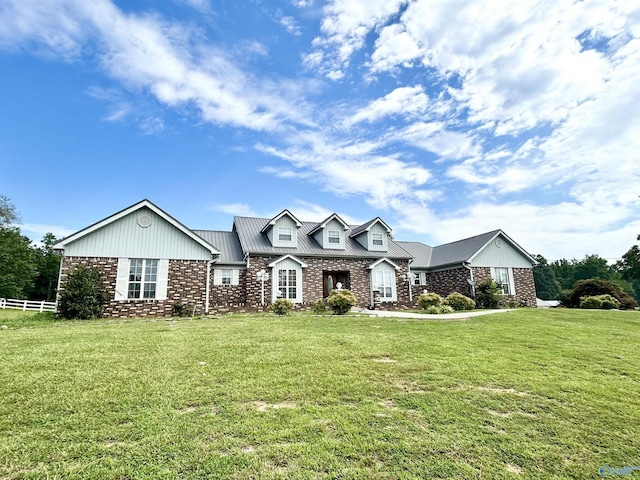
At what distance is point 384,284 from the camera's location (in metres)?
22.2

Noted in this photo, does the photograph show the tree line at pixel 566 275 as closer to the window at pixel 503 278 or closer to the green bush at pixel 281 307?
the window at pixel 503 278

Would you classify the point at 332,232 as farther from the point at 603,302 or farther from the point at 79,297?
the point at 603,302

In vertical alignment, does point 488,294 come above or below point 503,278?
below

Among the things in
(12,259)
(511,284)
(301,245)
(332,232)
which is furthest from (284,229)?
(12,259)

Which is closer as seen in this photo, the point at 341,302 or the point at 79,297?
the point at 79,297

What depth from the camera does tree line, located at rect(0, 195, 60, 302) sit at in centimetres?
3500

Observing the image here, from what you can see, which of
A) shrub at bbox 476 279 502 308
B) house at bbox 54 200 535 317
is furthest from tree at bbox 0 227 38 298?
shrub at bbox 476 279 502 308

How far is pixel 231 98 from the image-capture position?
1452 centimetres

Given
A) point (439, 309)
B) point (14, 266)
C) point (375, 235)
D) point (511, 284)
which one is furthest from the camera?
point (14, 266)

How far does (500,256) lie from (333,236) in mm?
12881

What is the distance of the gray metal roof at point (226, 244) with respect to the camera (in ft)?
65.2

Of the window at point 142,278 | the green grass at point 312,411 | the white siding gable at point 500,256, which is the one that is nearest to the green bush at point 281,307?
the window at point 142,278

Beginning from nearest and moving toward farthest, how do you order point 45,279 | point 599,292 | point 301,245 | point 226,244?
point 226,244 < point 301,245 < point 599,292 < point 45,279

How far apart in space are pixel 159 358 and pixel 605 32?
1681 cm
